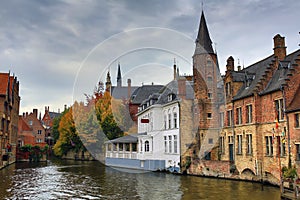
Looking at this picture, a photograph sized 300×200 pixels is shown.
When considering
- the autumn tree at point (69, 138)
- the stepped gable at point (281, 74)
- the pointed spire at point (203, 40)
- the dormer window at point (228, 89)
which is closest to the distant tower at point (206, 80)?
the pointed spire at point (203, 40)

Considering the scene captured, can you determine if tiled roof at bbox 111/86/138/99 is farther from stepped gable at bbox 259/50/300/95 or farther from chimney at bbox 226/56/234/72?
stepped gable at bbox 259/50/300/95

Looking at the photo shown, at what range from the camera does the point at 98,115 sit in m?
51.9

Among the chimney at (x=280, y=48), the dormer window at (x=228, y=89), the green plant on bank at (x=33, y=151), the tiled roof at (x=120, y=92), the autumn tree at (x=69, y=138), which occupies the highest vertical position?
the tiled roof at (x=120, y=92)

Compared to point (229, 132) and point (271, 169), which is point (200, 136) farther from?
point (271, 169)

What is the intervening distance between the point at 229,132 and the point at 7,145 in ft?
97.4

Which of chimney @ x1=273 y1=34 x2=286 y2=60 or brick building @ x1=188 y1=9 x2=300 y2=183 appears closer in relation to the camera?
brick building @ x1=188 y1=9 x2=300 y2=183

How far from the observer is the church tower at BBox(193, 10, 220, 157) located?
33.0 meters

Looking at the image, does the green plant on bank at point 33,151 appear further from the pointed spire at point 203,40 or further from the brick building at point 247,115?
the pointed spire at point 203,40

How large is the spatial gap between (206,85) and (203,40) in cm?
507

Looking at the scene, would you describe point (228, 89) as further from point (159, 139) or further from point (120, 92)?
point (120, 92)

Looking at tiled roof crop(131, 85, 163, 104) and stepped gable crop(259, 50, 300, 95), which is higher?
tiled roof crop(131, 85, 163, 104)

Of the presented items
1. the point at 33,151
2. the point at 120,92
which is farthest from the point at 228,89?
the point at 120,92

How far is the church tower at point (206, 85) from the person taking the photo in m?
33.0

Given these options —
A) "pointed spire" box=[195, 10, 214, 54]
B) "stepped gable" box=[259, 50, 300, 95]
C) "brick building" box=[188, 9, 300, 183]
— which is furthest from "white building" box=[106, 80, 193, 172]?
"stepped gable" box=[259, 50, 300, 95]
